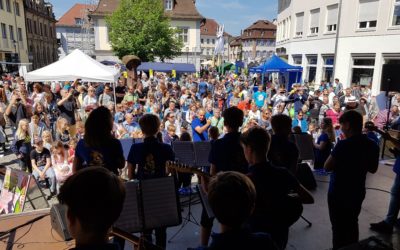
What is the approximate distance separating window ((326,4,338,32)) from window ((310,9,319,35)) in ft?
3.98

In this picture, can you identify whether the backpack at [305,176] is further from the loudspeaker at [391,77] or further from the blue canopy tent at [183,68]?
the blue canopy tent at [183,68]

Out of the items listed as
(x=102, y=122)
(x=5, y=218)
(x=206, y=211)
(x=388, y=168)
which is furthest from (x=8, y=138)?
(x=388, y=168)

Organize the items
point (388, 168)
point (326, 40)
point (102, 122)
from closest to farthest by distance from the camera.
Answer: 1. point (102, 122)
2. point (388, 168)
3. point (326, 40)

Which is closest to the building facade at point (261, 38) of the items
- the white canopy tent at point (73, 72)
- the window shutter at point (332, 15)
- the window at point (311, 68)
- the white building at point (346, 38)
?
the white building at point (346, 38)

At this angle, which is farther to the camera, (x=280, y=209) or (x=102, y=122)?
(x=102, y=122)

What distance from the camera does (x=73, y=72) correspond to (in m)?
7.65

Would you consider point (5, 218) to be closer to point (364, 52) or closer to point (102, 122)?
point (102, 122)

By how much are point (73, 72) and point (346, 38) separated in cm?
1614

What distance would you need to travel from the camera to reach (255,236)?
5.01 ft

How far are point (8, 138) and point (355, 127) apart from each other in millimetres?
10427

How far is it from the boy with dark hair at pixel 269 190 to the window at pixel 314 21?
2098cm

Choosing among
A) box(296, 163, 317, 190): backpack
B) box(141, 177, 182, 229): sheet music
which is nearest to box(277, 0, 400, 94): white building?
box(296, 163, 317, 190): backpack

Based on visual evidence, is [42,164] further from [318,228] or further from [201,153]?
[318,228]

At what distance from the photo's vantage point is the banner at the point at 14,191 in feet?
13.9
